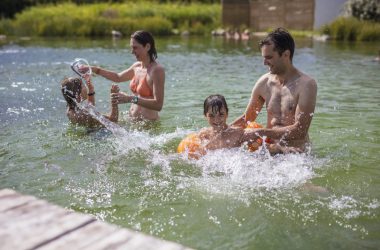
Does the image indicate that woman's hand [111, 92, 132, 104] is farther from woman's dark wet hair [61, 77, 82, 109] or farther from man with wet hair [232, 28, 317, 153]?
man with wet hair [232, 28, 317, 153]

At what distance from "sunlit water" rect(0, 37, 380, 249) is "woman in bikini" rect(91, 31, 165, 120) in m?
0.23

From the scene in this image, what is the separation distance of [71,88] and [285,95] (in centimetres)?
285

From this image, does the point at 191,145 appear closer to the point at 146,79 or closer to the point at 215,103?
the point at 215,103

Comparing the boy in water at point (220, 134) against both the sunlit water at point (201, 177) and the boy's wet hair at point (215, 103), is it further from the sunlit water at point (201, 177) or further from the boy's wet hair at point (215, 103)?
the sunlit water at point (201, 177)

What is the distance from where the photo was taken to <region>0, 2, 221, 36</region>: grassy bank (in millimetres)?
27516

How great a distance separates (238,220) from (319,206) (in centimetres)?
75

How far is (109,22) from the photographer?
28.4 m

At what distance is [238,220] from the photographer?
11.7 ft

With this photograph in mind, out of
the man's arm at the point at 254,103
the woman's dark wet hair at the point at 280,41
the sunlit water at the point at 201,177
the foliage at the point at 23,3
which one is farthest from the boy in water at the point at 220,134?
the foliage at the point at 23,3

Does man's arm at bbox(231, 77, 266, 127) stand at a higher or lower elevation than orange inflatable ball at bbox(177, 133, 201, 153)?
higher

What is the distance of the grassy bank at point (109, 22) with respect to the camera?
2752 cm

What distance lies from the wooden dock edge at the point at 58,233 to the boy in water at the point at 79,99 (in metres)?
3.78

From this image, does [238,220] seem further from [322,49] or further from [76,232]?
[322,49]

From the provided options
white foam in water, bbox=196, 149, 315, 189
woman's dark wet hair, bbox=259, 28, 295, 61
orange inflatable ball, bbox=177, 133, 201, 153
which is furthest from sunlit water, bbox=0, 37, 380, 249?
woman's dark wet hair, bbox=259, 28, 295, 61
